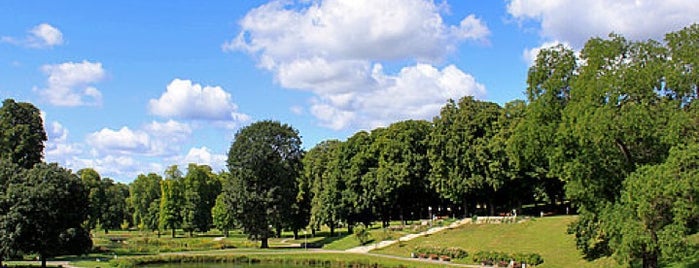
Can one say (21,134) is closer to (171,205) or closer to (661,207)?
(171,205)

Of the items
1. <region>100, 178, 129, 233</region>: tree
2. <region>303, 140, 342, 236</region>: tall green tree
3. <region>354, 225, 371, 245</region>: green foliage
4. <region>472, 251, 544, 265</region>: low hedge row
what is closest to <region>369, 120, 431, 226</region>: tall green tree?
<region>303, 140, 342, 236</region>: tall green tree

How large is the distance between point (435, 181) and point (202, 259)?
923 inches

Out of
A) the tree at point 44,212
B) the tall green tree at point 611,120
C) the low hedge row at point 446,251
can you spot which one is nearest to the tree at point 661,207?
the tall green tree at point 611,120

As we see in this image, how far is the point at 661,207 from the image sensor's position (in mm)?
27672

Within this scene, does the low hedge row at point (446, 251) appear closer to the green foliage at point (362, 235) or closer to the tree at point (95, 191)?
the green foliage at point (362, 235)

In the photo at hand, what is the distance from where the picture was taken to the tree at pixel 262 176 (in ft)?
227

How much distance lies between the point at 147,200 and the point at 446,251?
70.2 m

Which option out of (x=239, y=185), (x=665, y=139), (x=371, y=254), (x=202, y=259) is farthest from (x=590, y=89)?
(x=239, y=185)

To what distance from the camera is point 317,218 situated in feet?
247

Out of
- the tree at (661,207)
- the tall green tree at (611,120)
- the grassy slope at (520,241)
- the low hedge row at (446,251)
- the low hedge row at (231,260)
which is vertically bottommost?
the low hedge row at (231,260)

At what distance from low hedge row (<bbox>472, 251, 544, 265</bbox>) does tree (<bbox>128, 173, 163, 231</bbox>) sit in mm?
64742

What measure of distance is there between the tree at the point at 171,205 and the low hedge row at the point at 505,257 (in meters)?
55.5

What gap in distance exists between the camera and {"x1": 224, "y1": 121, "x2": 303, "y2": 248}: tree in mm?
69062

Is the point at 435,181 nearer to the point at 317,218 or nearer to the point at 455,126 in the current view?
the point at 455,126
